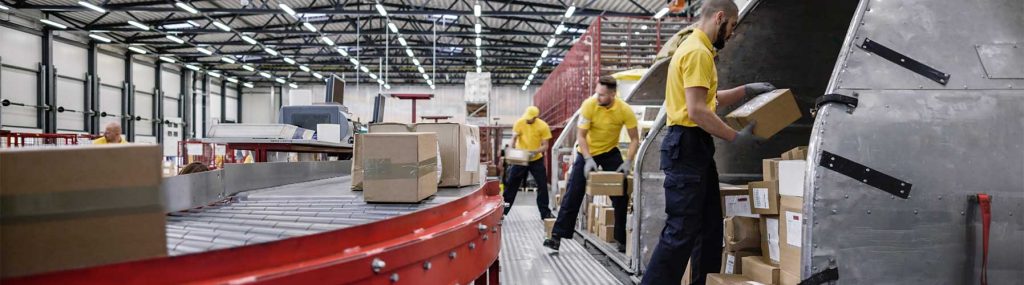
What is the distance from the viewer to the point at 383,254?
112cm

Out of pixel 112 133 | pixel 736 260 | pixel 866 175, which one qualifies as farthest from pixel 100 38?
pixel 866 175

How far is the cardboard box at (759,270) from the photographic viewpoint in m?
2.43

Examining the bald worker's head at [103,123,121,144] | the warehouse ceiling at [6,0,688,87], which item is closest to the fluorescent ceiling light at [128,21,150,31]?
the warehouse ceiling at [6,0,688,87]

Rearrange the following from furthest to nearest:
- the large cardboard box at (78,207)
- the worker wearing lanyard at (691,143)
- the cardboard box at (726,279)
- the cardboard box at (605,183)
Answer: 1. the cardboard box at (605,183)
2. the cardboard box at (726,279)
3. the worker wearing lanyard at (691,143)
4. the large cardboard box at (78,207)

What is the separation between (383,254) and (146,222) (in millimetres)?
414

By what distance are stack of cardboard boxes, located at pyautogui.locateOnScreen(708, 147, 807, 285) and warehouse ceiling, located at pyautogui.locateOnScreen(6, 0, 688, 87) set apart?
8.60 meters

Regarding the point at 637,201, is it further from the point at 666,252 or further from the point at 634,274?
the point at 666,252

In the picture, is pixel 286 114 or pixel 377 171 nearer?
pixel 377 171

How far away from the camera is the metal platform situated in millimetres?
3674

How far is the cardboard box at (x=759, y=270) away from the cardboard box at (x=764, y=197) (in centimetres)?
23

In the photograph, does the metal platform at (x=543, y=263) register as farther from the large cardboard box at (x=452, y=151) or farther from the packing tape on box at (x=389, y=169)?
the packing tape on box at (x=389, y=169)

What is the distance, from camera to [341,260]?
1033mm

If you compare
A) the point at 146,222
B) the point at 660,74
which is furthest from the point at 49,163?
the point at 660,74

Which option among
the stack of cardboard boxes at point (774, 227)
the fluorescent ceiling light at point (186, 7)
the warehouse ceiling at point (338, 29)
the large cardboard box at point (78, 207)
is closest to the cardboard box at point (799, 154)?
the stack of cardboard boxes at point (774, 227)
